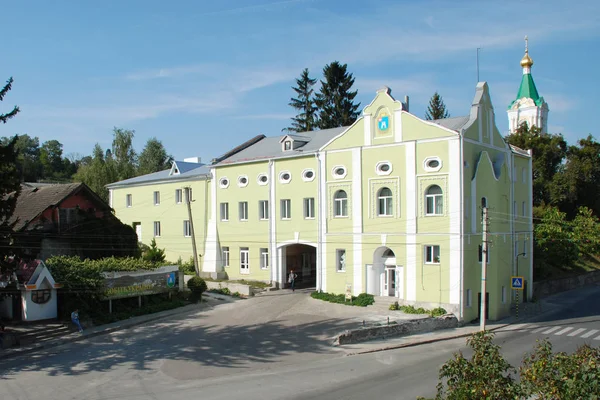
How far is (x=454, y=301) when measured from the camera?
28.5 meters

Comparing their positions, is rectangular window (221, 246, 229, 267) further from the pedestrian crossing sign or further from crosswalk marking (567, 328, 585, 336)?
crosswalk marking (567, 328, 585, 336)

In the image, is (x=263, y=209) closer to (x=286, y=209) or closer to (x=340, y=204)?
(x=286, y=209)

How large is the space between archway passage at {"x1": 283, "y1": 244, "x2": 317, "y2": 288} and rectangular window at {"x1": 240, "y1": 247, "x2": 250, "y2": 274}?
2912mm

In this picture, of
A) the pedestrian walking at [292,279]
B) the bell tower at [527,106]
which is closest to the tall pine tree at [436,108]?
the bell tower at [527,106]

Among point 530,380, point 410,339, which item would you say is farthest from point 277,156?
point 530,380

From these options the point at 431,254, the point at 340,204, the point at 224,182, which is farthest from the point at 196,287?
the point at 431,254

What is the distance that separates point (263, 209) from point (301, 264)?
506 cm

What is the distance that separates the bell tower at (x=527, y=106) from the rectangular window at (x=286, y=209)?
41.6m

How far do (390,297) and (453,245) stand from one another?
492cm

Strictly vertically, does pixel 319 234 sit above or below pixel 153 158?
below

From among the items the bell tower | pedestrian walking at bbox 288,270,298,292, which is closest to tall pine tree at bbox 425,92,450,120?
the bell tower

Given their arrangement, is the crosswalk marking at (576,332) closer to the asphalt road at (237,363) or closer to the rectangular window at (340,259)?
the asphalt road at (237,363)

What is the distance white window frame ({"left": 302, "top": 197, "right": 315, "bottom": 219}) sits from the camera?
35.0 m

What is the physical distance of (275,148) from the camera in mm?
39000
